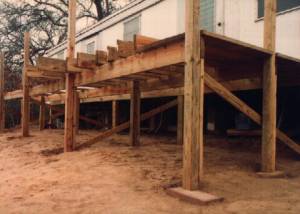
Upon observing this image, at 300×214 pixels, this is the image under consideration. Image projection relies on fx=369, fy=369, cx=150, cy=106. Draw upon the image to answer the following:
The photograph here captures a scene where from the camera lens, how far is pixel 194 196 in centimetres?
452

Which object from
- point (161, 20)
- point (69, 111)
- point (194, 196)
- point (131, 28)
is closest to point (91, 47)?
point (131, 28)

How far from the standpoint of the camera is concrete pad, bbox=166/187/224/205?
4395mm

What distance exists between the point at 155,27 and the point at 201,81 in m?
7.97

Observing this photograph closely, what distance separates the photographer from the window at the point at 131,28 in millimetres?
13758

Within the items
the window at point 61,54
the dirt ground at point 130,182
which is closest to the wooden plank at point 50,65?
the dirt ground at point 130,182

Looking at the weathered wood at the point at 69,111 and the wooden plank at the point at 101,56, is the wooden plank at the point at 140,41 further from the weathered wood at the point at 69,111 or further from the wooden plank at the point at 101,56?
the weathered wood at the point at 69,111

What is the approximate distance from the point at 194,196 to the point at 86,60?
4.03 metres

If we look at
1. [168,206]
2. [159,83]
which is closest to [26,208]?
[168,206]

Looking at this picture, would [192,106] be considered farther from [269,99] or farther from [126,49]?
[269,99]

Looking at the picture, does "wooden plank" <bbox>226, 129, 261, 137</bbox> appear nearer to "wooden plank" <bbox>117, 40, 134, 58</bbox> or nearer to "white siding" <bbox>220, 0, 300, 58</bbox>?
"white siding" <bbox>220, 0, 300, 58</bbox>

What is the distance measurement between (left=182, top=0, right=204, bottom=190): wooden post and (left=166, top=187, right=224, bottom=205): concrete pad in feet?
0.41

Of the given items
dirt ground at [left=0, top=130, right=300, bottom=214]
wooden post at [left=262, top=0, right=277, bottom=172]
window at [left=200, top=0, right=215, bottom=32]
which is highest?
window at [left=200, top=0, right=215, bottom=32]

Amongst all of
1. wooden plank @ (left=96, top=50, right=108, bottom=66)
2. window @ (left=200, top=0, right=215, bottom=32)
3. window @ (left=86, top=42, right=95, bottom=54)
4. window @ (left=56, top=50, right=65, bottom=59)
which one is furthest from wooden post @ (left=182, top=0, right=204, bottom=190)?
window @ (left=56, top=50, right=65, bottom=59)

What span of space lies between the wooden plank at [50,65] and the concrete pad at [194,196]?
13.8ft
